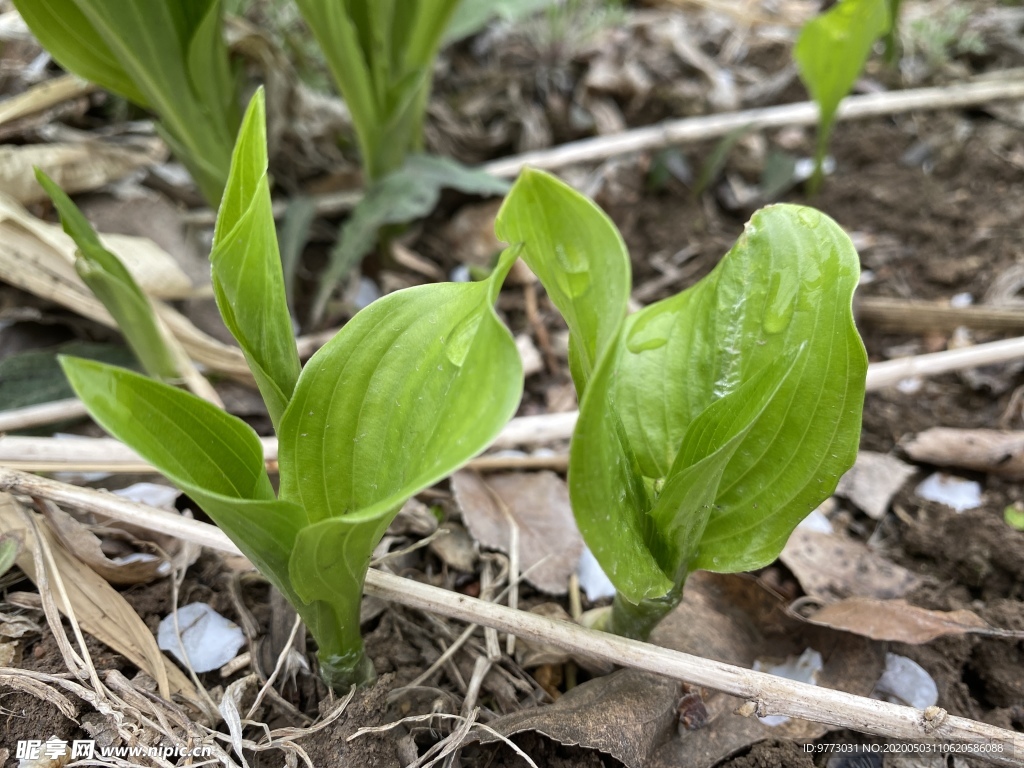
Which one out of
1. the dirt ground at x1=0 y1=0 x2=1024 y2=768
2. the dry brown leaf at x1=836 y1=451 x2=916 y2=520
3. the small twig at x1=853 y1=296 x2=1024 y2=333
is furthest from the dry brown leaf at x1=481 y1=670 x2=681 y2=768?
the small twig at x1=853 y1=296 x2=1024 y2=333

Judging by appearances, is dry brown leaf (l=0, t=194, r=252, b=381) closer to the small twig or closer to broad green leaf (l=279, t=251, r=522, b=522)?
broad green leaf (l=279, t=251, r=522, b=522)

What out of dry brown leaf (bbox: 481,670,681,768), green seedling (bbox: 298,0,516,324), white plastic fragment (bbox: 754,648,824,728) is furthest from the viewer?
green seedling (bbox: 298,0,516,324)

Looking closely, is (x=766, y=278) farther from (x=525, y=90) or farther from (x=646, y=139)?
(x=525, y=90)

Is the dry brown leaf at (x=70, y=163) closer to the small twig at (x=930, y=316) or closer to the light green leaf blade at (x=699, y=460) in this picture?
the light green leaf blade at (x=699, y=460)

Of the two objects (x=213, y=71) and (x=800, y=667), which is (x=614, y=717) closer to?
(x=800, y=667)

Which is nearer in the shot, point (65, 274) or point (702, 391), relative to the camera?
point (702, 391)

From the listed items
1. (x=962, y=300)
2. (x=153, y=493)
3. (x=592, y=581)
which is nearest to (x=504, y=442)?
(x=592, y=581)
